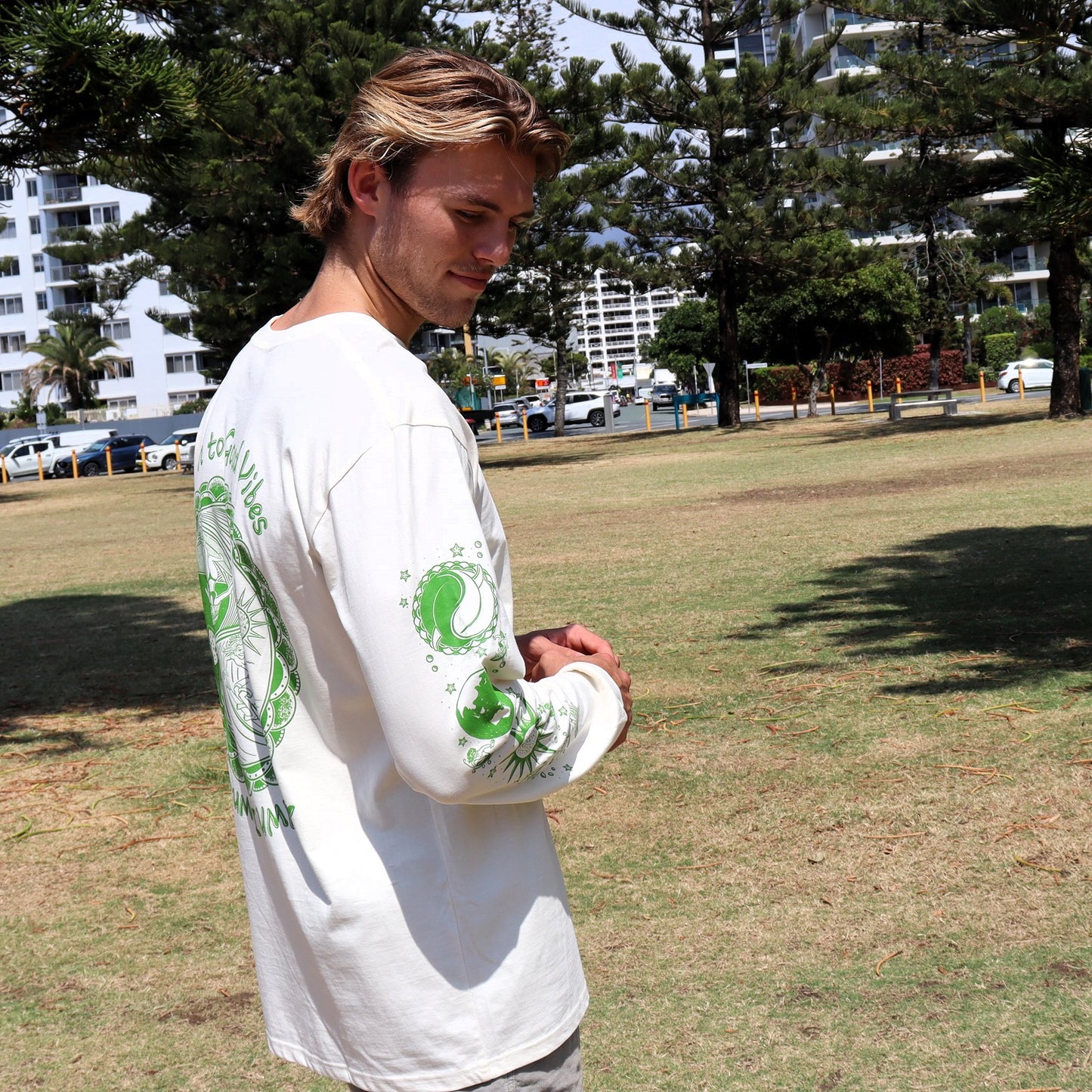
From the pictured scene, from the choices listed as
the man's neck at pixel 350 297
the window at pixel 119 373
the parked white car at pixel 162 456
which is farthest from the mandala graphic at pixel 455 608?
the window at pixel 119 373

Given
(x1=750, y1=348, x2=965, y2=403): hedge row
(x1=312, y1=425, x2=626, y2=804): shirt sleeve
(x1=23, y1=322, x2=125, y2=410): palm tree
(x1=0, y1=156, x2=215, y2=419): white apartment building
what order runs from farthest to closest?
(x1=0, y1=156, x2=215, y2=419): white apartment building
(x1=23, y1=322, x2=125, y2=410): palm tree
(x1=750, y1=348, x2=965, y2=403): hedge row
(x1=312, y1=425, x2=626, y2=804): shirt sleeve

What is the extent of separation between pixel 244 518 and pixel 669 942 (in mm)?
2594

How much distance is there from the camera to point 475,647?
131 cm

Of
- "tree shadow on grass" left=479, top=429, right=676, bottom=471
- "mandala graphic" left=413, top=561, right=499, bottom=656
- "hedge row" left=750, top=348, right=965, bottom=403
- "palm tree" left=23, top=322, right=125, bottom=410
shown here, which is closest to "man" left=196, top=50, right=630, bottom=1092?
"mandala graphic" left=413, top=561, right=499, bottom=656

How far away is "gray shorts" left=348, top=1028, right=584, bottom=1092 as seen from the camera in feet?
4.69

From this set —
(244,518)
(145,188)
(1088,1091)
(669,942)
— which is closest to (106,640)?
(669,942)

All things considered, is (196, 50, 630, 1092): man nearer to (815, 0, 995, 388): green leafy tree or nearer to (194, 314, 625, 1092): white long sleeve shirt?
(194, 314, 625, 1092): white long sleeve shirt

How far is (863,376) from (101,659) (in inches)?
2066

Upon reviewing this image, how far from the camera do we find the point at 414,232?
1.52 m

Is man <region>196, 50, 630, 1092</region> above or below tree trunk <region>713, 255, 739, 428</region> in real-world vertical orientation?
below

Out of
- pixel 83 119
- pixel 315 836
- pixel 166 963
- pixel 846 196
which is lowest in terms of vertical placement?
pixel 166 963

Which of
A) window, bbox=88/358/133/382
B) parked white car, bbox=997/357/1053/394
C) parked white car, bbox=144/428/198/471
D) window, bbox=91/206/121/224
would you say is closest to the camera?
parked white car, bbox=144/428/198/471

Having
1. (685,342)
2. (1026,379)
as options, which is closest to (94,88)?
(1026,379)

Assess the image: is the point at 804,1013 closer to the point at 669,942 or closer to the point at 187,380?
the point at 669,942
